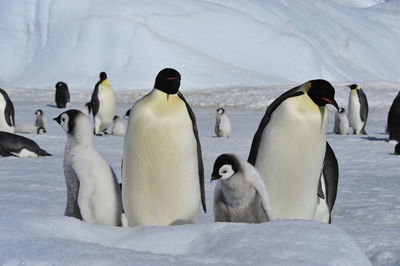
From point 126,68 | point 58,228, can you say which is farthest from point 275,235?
point 126,68

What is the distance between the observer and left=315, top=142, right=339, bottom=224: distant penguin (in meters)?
3.70

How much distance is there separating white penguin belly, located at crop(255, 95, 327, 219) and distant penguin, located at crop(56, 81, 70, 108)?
14.1 meters

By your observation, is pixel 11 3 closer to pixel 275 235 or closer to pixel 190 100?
pixel 190 100

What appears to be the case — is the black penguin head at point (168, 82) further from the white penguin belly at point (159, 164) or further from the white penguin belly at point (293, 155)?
the white penguin belly at point (293, 155)

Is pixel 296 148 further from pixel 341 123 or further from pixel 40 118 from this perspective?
pixel 341 123

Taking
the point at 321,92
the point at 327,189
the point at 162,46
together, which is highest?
the point at 162,46

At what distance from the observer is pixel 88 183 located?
2.84 metres

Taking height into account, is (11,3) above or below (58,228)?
above

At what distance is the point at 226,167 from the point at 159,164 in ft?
1.14

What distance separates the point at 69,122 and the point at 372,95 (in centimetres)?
1846

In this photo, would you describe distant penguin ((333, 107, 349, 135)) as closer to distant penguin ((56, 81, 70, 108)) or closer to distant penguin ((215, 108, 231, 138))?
distant penguin ((215, 108, 231, 138))

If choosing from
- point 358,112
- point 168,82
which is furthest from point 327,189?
point 358,112

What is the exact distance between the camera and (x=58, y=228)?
85.7 inches

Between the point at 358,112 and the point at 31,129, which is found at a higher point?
the point at 358,112
